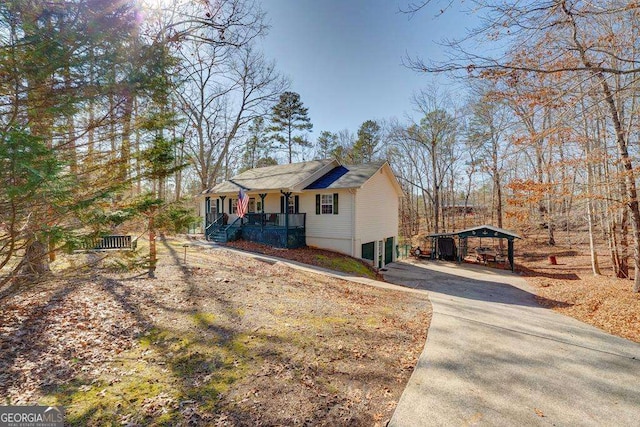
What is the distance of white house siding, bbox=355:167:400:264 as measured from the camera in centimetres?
1650

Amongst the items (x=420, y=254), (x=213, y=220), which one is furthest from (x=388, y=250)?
(x=213, y=220)

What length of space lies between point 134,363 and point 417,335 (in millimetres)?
5082

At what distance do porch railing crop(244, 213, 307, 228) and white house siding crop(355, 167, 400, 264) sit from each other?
11.8 feet

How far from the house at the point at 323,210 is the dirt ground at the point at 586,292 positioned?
8618 millimetres

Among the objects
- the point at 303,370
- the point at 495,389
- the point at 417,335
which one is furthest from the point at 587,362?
the point at 303,370

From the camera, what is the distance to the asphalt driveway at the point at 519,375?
3.47 metres

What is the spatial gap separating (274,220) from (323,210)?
142 inches

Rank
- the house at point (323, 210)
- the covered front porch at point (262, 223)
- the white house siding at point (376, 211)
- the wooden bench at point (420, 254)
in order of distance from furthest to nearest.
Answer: the wooden bench at point (420, 254) < the covered front porch at point (262, 223) < the white house siding at point (376, 211) < the house at point (323, 210)

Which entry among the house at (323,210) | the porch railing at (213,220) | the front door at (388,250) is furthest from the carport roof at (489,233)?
the porch railing at (213,220)

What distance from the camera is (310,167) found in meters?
19.3

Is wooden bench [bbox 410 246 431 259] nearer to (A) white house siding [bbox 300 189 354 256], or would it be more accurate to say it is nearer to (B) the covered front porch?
(A) white house siding [bbox 300 189 354 256]

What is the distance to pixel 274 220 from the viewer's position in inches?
728

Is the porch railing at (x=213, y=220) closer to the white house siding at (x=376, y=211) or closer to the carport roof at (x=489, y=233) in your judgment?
the white house siding at (x=376, y=211)

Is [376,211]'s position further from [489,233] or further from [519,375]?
[519,375]
